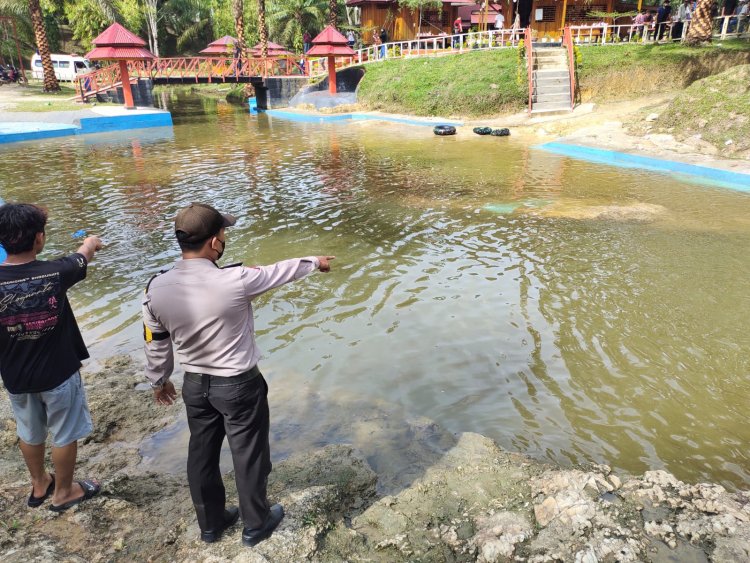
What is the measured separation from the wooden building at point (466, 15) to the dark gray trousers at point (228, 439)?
34091 millimetres

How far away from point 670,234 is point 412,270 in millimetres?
4657

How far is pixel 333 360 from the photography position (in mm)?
5465

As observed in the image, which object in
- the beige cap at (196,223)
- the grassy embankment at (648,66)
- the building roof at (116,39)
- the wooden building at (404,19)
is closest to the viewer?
the beige cap at (196,223)

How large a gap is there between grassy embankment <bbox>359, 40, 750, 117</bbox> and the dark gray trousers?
2337 cm

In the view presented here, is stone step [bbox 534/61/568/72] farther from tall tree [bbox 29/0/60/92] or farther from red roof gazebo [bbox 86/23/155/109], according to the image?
tall tree [bbox 29/0/60/92]

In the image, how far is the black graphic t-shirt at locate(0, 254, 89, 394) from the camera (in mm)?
2826

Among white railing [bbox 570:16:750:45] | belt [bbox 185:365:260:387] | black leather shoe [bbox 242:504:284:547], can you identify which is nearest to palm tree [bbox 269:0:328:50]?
white railing [bbox 570:16:750:45]

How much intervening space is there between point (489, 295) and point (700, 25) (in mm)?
20688

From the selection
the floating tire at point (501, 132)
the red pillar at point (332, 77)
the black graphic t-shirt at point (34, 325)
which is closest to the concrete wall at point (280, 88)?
the red pillar at point (332, 77)

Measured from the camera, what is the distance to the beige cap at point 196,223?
249 centimetres

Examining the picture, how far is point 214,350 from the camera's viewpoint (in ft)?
8.52

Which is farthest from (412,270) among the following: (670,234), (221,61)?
(221,61)

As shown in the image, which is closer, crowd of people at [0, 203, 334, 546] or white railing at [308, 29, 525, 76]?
crowd of people at [0, 203, 334, 546]

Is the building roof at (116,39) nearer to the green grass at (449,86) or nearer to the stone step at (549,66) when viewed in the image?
the green grass at (449,86)
